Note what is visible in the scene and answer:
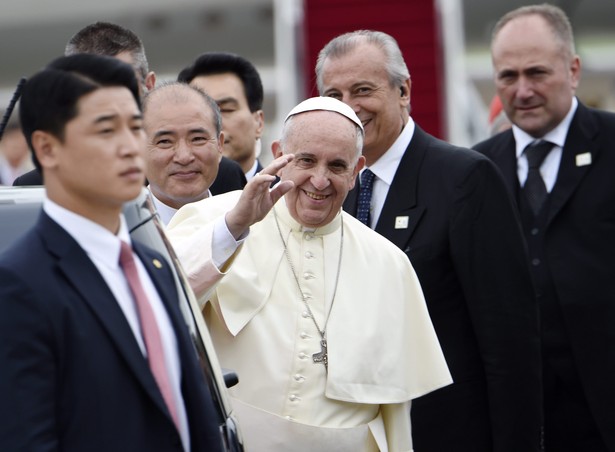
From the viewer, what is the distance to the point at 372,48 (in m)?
5.48

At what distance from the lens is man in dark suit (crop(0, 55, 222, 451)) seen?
2.91 m

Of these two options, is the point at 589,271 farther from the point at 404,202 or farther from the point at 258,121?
the point at 258,121

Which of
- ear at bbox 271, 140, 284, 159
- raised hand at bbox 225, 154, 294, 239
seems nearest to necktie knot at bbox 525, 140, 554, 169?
ear at bbox 271, 140, 284, 159

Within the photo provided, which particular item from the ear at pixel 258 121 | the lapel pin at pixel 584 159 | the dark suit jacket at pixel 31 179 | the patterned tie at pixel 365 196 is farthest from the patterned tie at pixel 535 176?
the dark suit jacket at pixel 31 179

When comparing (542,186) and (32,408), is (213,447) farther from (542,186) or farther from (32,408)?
(542,186)

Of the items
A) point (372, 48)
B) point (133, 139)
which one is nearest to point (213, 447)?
point (133, 139)

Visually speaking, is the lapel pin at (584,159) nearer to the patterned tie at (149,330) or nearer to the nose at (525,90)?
the nose at (525,90)

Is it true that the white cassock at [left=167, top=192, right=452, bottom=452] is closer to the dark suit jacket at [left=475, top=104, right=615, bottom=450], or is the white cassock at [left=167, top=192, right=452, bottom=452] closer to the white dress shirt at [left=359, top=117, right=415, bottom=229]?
the white dress shirt at [left=359, top=117, right=415, bottom=229]

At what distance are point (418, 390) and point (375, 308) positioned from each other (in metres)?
0.28

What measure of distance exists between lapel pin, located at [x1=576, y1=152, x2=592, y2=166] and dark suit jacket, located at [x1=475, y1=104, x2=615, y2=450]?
0.02 metres

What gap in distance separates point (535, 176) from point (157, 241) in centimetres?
283

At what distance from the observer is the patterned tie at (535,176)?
5.97m

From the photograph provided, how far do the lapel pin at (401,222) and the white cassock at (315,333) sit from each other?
0.57 m

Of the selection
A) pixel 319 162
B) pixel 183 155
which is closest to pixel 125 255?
pixel 319 162
